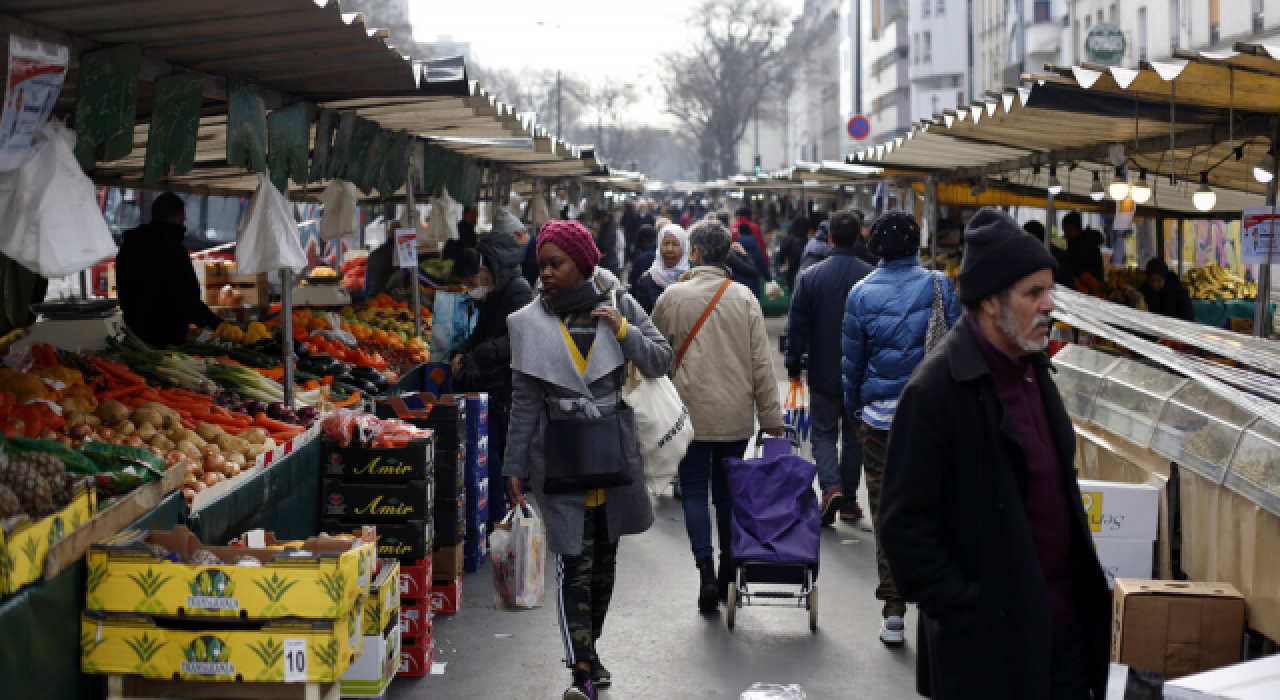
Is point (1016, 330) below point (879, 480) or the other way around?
the other way around

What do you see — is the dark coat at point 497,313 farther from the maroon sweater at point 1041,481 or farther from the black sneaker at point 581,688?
the maroon sweater at point 1041,481

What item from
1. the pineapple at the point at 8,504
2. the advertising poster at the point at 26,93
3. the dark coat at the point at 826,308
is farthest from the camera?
the dark coat at the point at 826,308

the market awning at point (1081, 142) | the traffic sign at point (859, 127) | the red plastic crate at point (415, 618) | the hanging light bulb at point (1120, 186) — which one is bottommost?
the red plastic crate at point (415, 618)

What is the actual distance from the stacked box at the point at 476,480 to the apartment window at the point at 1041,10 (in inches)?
1874

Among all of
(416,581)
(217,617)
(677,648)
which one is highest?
(217,617)

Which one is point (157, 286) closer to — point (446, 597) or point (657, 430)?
point (446, 597)

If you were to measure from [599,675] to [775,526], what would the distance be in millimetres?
1284

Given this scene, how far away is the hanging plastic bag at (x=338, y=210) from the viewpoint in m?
8.52

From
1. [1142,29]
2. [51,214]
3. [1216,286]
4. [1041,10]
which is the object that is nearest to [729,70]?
[1041,10]

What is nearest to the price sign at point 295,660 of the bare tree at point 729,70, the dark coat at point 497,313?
the dark coat at point 497,313

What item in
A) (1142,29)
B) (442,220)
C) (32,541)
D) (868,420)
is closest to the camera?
(32,541)

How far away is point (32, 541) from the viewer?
12.5ft

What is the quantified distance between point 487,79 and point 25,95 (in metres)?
84.4

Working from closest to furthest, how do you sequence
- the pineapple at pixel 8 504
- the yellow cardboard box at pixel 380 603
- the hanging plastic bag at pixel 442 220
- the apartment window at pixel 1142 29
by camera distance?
the pineapple at pixel 8 504 < the yellow cardboard box at pixel 380 603 < the hanging plastic bag at pixel 442 220 < the apartment window at pixel 1142 29
